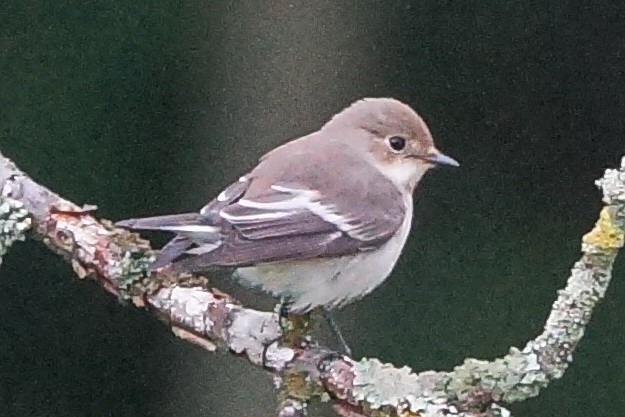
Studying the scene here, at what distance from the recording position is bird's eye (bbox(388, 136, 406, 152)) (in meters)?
1.84

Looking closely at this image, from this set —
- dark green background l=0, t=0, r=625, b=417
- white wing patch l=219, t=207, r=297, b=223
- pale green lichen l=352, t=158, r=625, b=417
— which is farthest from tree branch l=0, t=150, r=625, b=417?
dark green background l=0, t=0, r=625, b=417

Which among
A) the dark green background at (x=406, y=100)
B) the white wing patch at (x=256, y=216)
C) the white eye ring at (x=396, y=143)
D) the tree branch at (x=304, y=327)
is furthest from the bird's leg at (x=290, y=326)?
the dark green background at (x=406, y=100)

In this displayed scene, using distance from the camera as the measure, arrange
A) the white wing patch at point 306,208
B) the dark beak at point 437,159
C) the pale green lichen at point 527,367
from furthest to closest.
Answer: the dark beak at point 437,159, the white wing patch at point 306,208, the pale green lichen at point 527,367

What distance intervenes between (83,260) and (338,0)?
108 cm

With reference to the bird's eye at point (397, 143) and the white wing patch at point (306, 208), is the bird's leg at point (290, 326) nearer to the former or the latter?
the white wing patch at point (306, 208)

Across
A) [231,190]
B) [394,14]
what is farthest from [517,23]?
[231,190]

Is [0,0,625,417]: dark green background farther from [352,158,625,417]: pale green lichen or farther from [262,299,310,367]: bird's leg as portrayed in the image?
[352,158,625,417]: pale green lichen

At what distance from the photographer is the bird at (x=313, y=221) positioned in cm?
147

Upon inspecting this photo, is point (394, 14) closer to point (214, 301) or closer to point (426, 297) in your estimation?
point (426, 297)

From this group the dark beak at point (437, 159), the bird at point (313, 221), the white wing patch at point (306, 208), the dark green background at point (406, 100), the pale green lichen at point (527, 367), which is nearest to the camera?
the pale green lichen at point (527, 367)

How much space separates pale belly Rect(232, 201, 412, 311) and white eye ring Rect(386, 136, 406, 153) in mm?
249

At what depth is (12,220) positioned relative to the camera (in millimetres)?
1681

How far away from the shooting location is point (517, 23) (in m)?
2.50

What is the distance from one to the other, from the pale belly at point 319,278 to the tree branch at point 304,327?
0.13 ft
